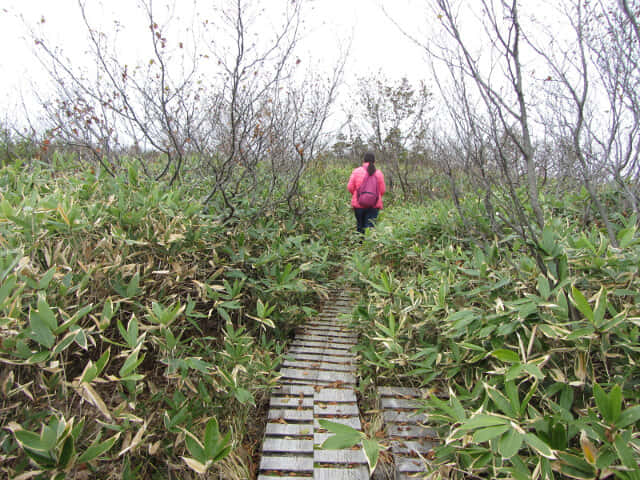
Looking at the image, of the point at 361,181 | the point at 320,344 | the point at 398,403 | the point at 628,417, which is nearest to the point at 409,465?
the point at 398,403

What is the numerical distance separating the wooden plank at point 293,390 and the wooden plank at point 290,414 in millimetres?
151

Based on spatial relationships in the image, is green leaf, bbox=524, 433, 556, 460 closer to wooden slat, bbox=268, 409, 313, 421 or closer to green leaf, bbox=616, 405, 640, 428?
green leaf, bbox=616, 405, 640, 428

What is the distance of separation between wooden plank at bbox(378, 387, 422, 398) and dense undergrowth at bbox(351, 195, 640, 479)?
0.27ft

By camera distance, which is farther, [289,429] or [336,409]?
[336,409]

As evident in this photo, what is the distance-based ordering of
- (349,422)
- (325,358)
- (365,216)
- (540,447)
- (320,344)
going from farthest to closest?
(365,216), (320,344), (325,358), (349,422), (540,447)

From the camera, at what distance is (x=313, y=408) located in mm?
2043

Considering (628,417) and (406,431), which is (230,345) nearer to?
(406,431)

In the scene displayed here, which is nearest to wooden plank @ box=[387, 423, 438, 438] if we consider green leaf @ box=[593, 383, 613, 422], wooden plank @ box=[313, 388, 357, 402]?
wooden plank @ box=[313, 388, 357, 402]

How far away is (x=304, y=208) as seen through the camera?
4.95m

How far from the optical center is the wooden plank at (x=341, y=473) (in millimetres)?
1583

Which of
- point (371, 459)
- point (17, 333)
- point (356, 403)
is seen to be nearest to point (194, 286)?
point (17, 333)

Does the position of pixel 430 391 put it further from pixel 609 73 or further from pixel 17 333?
pixel 609 73

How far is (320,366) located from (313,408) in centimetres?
46

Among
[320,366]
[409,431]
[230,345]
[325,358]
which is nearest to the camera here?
[409,431]
